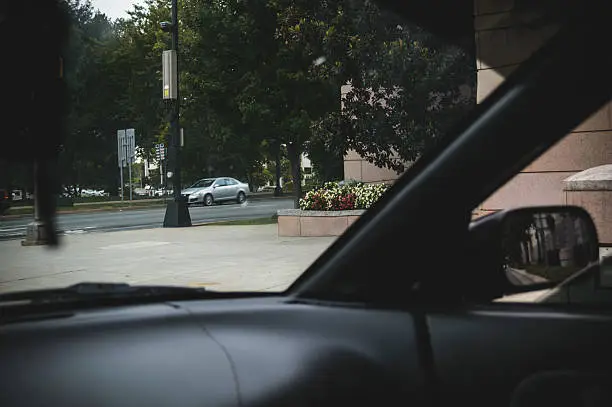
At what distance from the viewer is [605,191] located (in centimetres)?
164

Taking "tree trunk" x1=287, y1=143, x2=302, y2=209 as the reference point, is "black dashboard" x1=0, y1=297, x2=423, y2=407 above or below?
below

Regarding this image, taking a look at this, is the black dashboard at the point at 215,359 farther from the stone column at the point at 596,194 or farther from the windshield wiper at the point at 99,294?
the stone column at the point at 596,194

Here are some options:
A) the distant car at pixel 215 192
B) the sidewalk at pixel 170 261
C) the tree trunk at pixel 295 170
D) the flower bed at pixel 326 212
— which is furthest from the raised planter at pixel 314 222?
the distant car at pixel 215 192

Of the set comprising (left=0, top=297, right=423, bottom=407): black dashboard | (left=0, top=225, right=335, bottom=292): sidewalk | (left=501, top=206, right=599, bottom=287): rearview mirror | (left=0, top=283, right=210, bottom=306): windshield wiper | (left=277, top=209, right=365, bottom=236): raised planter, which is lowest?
(left=0, top=225, right=335, bottom=292): sidewalk

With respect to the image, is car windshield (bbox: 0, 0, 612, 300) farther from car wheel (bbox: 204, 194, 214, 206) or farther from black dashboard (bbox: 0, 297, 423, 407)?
car wheel (bbox: 204, 194, 214, 206)

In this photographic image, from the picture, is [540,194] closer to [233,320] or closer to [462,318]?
[462,318]

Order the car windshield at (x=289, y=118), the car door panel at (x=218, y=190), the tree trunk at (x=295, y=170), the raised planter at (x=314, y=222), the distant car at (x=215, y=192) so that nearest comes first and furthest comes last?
1. the car windshield at (x=289, y=118)
2. the raised planter at (x=314, y=222)
3. the tree trunk at (x=295, y=170)
4. the distant car at (x=215, y=192)
5. the car door panel at (x=218, y=190)

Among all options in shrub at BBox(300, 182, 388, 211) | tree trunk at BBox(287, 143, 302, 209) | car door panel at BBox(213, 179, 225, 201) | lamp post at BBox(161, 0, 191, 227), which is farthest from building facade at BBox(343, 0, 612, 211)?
car door panel at BBox(213, 179, 225, 201)

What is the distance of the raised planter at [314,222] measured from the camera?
1533cm

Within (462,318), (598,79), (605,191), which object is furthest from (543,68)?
(605,191)

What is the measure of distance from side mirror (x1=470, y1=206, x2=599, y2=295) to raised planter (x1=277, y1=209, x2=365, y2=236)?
13.8 meters

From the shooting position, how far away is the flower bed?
15.4 meters

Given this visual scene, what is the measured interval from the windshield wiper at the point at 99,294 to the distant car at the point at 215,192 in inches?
1504

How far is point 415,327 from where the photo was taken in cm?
116
